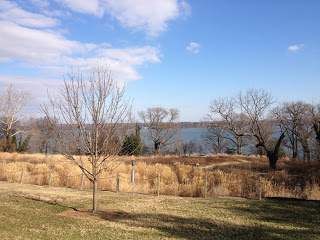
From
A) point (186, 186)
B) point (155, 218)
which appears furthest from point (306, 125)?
point (155, 218)

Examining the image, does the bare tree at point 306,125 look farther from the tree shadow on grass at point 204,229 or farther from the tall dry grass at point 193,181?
the tree shadow on grass at point 204,229

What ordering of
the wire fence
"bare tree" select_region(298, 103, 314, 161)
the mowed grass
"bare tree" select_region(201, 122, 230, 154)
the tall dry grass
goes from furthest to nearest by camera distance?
1. "bare tree" select_region(201, 122, 230, 154)
2. "bare tree" select_region(298, 103, 314, 161)
3. the tall dry grass
4. the wire fence
5. the mowed grass

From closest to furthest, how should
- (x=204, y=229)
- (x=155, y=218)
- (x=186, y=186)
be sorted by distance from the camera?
(x=204, y=229), (x=155, y=218), (x=186, y=186)

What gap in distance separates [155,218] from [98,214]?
1.86 metres

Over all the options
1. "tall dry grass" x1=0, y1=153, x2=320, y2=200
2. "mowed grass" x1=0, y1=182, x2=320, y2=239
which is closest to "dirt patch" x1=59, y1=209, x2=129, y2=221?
"mowed grass" x1=0, y1=182, x2=320, y2=239

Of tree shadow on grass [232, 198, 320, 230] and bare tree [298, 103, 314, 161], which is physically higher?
bare tree [298, 103, 314, 161]

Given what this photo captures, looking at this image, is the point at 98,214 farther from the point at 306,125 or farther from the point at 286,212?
the point at 306,125

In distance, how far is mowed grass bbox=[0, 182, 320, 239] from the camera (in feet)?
22.9

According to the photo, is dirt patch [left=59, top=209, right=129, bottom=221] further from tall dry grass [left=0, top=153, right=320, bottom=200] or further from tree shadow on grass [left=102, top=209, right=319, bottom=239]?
tall dry grass [left=0, top=153, right=320, bottom=200]

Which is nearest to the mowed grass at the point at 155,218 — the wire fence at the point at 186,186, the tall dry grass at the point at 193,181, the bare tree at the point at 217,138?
the wire fence at the point at 186,186

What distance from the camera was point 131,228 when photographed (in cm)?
752

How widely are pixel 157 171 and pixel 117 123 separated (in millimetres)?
11247

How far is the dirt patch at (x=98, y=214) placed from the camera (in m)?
8.69

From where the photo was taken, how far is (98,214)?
905 centimetres
